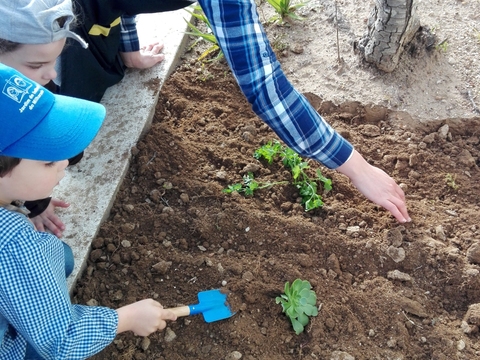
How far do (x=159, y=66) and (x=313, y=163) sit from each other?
3.34 feet

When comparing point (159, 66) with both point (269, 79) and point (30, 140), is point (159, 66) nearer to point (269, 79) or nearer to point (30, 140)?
point (269, 79)

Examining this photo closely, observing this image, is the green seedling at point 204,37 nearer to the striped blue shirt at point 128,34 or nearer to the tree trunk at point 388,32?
the striped blue shirt at point 128,34

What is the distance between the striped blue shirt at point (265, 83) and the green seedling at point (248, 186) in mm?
398

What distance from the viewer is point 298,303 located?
197 centimetres

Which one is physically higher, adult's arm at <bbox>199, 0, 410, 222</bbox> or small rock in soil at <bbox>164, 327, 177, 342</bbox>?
adult's arm at <bbox>199, 0, 410, 222</bbox>

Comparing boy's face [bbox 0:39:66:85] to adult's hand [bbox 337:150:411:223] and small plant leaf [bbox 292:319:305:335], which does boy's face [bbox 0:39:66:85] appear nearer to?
adult's hand [bbox 337:150:411:223]

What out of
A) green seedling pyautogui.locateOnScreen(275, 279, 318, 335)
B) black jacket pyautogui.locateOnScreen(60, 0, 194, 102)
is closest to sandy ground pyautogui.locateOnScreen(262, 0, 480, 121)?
black jacket pyautogui.locateOnScreen(60, 0, 194, 102)

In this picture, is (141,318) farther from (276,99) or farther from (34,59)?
(34,59)

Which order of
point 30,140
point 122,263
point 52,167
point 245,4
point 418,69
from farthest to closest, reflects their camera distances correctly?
1. point 418,69
2. point 122,263
3. point 245,4
4. point 52,167
5. point 30,140

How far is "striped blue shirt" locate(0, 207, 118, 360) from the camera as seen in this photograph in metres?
1.48

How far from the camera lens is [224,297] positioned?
2.00 m

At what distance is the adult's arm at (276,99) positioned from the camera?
179 centimetres

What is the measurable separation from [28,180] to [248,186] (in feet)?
3.49

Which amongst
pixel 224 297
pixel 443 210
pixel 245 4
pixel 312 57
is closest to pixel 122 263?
pixel 224 297
